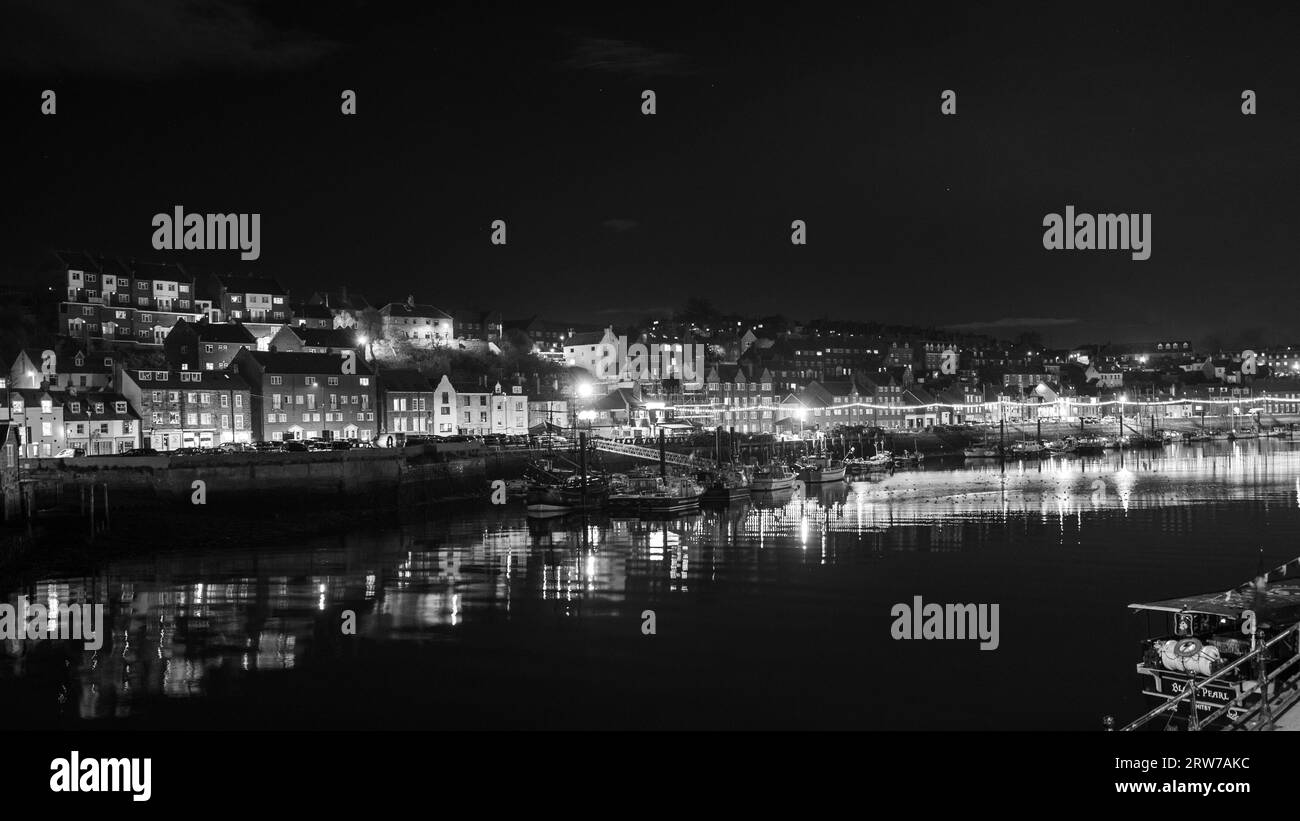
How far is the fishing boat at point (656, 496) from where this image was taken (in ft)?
159

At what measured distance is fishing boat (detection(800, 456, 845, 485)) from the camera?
223ft

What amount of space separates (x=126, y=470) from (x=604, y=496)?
69.2 feet

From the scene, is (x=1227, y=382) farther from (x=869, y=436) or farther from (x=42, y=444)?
(x=42, y=444)

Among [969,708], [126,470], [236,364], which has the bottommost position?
[969,708]

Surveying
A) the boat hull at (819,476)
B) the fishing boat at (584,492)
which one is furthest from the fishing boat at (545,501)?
the boat hull at (819,476)

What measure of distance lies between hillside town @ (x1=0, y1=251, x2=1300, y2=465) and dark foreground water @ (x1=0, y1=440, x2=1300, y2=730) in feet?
54.8

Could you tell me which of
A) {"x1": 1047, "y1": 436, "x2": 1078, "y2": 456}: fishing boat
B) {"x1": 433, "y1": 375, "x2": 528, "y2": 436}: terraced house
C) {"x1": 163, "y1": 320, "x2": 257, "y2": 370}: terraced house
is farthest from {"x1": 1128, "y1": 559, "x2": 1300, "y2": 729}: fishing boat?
{"x1": 1047, "y1": 436, "x2": 1078, "y2": 456}: fishing boat

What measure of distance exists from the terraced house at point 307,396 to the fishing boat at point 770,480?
26.1m

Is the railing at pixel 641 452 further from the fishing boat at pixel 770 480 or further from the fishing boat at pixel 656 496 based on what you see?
the fishing boat at pixel 656 496

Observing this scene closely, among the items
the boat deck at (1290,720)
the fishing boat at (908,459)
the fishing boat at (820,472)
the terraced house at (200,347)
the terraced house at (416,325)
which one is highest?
the terraced house at (416,325)
